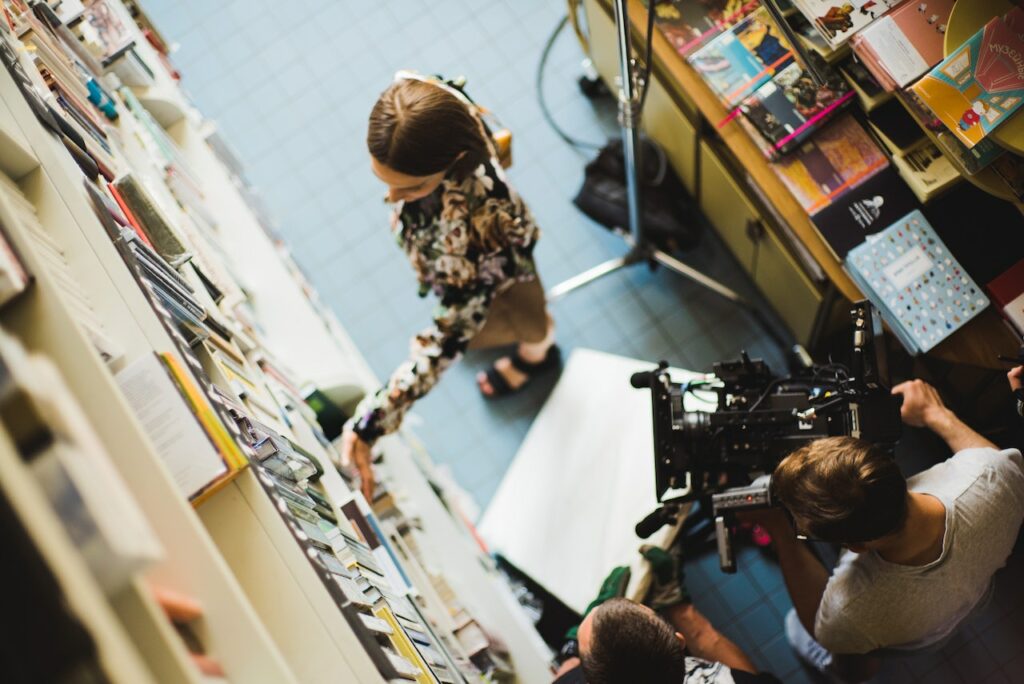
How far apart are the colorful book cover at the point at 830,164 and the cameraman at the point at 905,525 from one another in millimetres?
661

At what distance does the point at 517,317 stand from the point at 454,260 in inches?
22.6

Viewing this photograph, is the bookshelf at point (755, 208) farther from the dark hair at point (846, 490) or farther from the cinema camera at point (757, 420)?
the dark hair at point (846, 490)

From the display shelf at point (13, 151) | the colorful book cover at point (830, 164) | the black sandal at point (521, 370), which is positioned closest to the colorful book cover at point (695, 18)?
the colorful book cover at point (830, 164)

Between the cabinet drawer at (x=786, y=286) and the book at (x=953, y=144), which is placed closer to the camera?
the book at (x=953, y=144)

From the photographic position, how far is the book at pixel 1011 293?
7.00 feet

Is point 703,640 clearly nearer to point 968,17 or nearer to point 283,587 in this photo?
point 283,587

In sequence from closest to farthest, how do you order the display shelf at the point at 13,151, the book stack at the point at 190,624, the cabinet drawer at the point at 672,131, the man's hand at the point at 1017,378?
1. the book stack at the point at 190,624
2. the display shelf at the point at 13,151
3. the man's hand at the point at 1017,378
4. the cabinet drawer at the point at 672,131

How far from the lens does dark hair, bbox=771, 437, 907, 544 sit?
68.6 inches

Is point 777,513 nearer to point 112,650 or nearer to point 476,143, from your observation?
point 476,143

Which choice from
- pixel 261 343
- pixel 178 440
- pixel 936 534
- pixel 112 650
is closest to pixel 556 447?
pixel 261 343

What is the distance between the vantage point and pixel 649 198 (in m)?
3.31

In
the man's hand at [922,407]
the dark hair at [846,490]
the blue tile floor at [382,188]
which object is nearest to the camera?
the dark hair at [846,490]

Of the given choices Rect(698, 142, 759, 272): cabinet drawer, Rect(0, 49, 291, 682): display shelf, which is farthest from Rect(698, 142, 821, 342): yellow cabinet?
Rect(0, 49, 291, 682): display shelf

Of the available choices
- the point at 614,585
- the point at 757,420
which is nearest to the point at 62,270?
the point at 757,420
